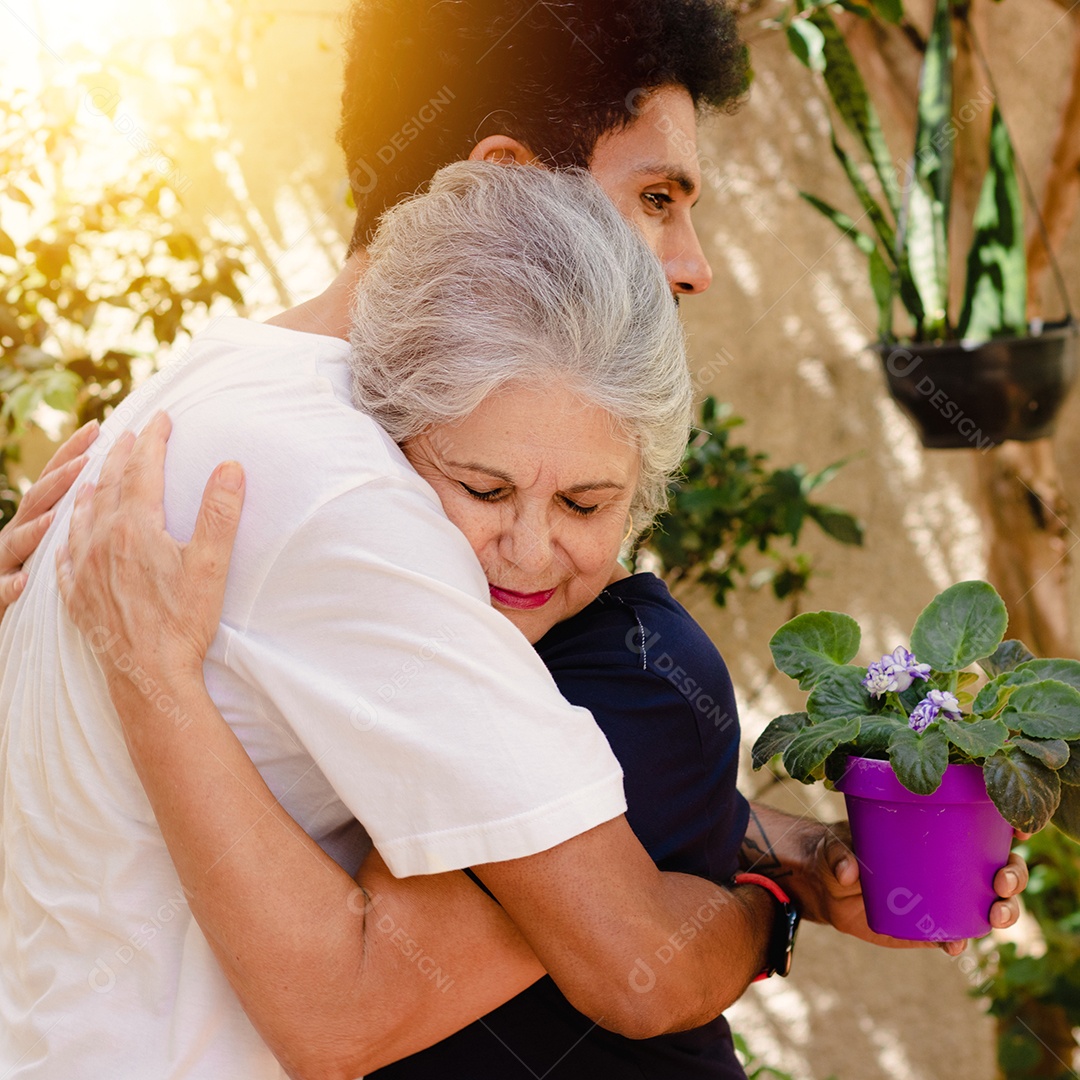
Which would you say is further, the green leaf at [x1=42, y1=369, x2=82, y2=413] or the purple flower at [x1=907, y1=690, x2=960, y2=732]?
the green leaf at [x1=42, y1=369, x2=82, y2=413]

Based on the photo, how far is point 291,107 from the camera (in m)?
3.27

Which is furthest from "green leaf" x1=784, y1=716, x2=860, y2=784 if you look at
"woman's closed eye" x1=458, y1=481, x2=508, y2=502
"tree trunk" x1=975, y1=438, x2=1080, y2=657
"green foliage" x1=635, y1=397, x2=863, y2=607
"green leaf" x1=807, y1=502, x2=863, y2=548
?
"tree trunk" x1=975, y1=438, x2=1080, y2=657

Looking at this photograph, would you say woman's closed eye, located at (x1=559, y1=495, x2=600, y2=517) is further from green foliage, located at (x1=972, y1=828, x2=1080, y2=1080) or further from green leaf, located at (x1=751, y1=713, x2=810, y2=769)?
green foliage, located at (x1=972, y1=828, x2=1080, y2=1080)

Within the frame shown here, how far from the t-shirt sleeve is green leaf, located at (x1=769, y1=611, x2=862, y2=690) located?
21.2 inches

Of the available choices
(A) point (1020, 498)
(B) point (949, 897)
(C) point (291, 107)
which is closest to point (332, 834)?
(B) point (949, 897)

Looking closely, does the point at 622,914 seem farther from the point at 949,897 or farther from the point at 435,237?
the point at 435,237

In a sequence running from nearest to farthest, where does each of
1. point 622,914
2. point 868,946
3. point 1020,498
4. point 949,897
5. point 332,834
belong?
point 622,914
point 332,834
point 949,897
point 1020,498
point 868,946

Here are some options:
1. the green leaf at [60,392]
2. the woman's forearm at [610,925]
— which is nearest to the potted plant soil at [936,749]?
the woman's forearm at [610,925]

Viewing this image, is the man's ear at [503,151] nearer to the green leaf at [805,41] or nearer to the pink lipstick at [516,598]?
the pink lipstick at [516,598]

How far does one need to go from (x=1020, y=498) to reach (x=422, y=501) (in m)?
2.34

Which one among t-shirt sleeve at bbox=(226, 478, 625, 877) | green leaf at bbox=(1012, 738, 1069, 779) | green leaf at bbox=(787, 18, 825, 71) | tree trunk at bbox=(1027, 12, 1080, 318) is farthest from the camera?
tree trunk at bbox=(1027, 12, 1080, 318)

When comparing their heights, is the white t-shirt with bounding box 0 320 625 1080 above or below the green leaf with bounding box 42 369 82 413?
below

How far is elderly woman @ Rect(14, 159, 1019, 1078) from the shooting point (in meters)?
1.19

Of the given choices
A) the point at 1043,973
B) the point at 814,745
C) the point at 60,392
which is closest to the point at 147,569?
the point at 814,745
